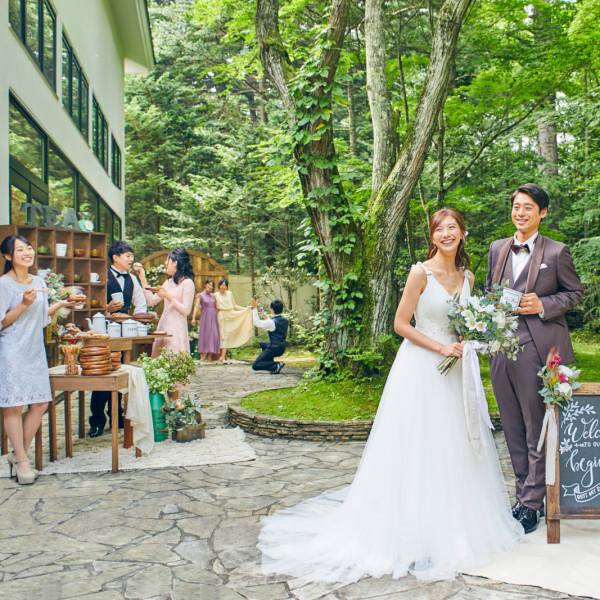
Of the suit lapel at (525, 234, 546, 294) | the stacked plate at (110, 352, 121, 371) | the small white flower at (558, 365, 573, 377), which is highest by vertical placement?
the suit lapel at (525, 234, 546, 294)

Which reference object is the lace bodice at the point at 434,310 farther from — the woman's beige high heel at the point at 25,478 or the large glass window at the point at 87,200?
the large glass window at the point at 87,200

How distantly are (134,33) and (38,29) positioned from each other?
10.1m

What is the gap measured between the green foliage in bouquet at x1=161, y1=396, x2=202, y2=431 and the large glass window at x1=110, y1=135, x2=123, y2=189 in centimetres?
1235

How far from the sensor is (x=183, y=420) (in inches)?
268

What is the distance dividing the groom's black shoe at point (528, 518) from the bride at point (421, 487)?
0.11 metres

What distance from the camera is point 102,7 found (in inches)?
625

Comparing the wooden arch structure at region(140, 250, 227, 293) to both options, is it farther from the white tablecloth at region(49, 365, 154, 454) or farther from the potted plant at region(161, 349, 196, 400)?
the white tablecloth at region(49, 365, 154, 454)

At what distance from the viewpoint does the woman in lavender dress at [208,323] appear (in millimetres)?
14734

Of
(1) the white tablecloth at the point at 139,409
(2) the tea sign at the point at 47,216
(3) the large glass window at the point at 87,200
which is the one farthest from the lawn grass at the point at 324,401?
(3) the large glass window at the point at 87,200

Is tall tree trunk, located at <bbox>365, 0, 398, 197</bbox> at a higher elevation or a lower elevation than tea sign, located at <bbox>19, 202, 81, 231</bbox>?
higher

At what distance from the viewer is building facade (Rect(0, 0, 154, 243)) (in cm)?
796

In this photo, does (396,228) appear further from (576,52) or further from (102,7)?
(102,7)

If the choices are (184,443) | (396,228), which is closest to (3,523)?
(184,443)

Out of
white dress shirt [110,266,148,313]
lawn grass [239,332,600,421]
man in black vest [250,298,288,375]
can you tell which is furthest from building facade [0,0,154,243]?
man in black vest [250,298,288,375]
